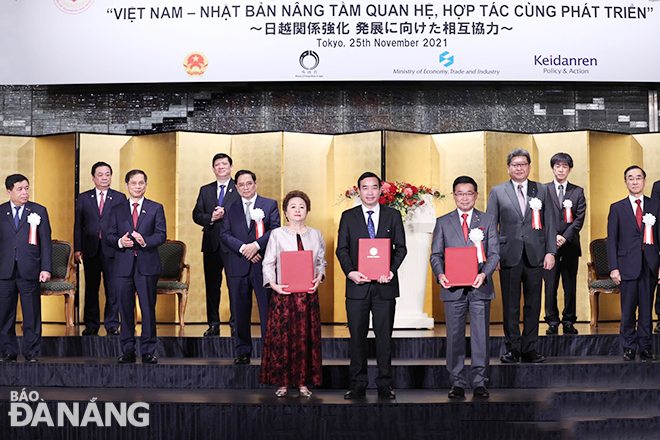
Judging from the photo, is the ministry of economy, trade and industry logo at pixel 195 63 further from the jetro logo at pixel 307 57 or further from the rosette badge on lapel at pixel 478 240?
the rosette badge on lapel at pixel 478 240

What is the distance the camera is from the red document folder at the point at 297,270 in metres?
5.01

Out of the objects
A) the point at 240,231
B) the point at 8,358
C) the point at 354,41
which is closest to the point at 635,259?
the point at 240,231

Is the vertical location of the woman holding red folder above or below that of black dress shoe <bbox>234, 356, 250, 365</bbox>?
above

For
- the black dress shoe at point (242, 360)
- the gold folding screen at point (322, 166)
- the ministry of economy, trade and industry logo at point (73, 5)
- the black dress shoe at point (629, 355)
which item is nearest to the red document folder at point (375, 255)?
the black dress shoe at point (242, 360)

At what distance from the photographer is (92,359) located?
6062 mm

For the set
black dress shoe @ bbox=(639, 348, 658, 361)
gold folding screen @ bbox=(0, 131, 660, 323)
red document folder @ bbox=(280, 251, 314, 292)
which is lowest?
black dress shoe @ bbox=(639, 348, 658, 361)

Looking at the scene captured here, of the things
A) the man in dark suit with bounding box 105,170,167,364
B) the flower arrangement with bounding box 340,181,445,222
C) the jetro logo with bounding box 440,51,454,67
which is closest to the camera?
the man in dark suit with bounding box 105,170,167,364

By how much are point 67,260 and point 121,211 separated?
6.33ft

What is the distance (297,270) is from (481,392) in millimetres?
1454

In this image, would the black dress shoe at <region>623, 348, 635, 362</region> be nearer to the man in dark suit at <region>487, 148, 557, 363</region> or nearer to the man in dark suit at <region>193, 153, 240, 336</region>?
the man in dark suit at <region>487, 148, 557, 363</region>

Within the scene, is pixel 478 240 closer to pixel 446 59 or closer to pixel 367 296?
pixel 367 296

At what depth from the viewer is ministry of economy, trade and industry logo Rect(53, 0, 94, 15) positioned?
8.81m

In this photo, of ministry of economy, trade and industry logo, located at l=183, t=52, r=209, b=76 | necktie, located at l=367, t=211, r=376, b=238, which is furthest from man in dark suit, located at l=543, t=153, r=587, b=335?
ministry of economy, trade and industry logo, located at l=183, t=52, r=209, b=76
